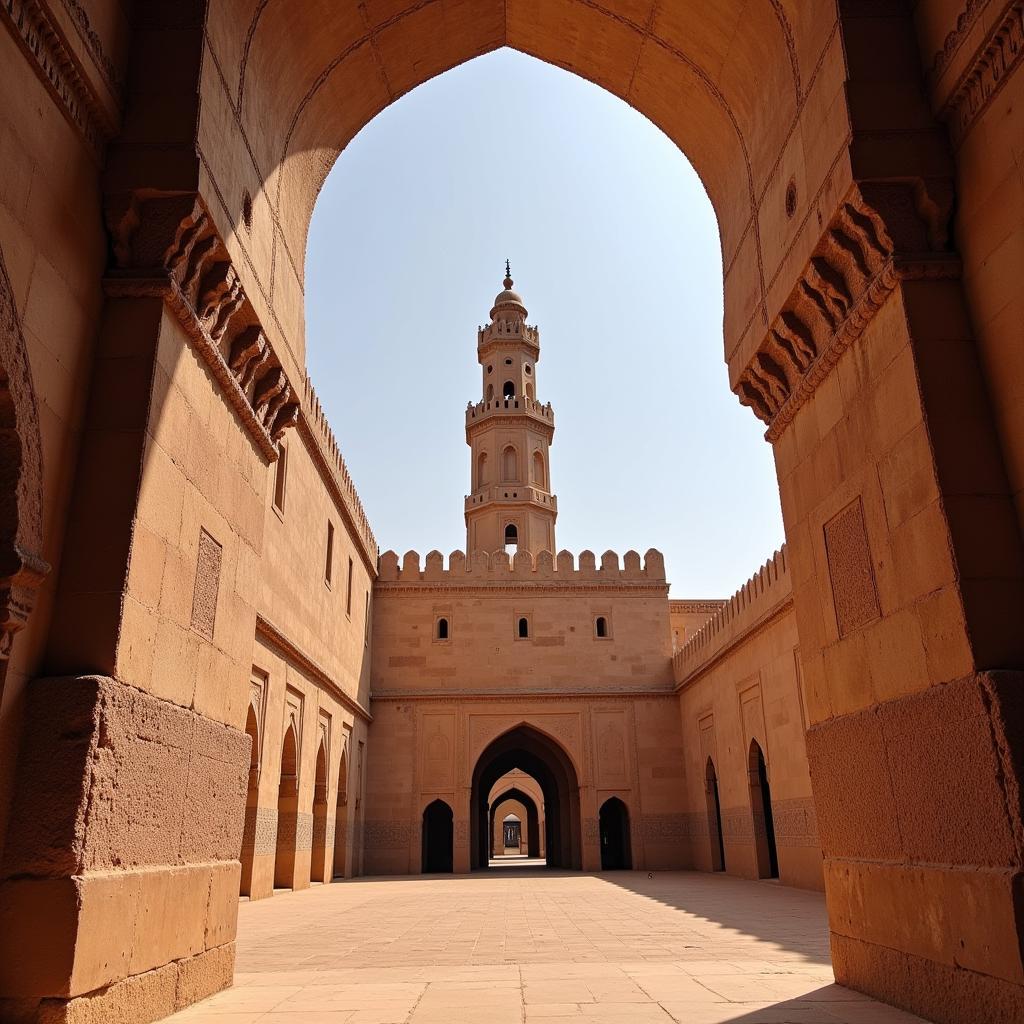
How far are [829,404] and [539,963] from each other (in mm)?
3877

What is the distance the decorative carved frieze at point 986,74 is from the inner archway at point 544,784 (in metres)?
17.0

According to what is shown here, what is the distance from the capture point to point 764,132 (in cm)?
592

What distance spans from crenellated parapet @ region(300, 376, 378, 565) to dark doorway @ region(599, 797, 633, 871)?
25.3 ft

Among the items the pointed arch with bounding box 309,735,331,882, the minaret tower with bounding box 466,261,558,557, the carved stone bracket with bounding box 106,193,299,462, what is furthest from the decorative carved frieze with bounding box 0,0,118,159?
the minaret tower with bounding box 466,261,558,557

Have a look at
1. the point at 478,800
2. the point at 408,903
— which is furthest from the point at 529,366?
the point at 408,903

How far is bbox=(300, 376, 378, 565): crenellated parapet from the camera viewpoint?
46.0 ft

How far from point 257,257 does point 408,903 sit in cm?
838

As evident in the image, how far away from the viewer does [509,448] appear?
25609 mm

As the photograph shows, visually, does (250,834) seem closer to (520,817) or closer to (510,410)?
(510,410)

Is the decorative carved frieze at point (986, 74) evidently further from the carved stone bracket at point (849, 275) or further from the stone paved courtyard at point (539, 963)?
the stone paved courtyard at point (539, 963)

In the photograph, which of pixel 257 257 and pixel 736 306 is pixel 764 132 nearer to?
pixel 736 306

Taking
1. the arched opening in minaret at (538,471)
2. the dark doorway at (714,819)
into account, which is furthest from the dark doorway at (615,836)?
the arched opening in minaret at (538,471)

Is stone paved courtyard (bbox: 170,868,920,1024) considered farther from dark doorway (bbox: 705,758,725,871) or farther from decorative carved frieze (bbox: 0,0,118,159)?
dark doorway (bbox: 705,758,725,871)

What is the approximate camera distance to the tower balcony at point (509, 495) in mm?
24812
